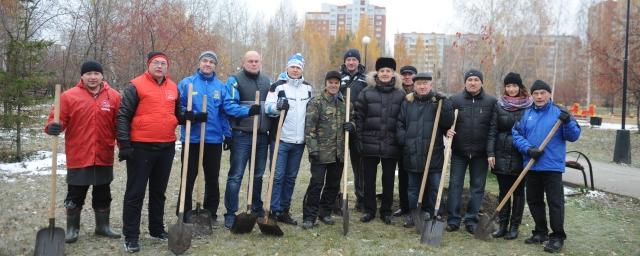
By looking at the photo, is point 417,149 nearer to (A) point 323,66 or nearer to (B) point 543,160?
(B) point 543,160

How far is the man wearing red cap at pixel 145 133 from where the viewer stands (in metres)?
4.60

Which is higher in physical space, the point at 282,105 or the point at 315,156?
the point at 282,105

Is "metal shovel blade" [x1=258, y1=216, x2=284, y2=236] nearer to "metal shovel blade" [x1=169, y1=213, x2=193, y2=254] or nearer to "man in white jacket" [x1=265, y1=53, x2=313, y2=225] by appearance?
"man in white jacket" [x1=265, y1=53, x2=313, y2=225]

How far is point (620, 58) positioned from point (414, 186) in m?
18.6

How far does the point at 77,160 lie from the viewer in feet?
15.9

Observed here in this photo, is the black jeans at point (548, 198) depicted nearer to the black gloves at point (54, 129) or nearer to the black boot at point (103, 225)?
the black boot at point (103, 225)

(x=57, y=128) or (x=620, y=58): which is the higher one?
(x=620, y=58)

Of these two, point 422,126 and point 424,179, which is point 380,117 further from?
point 424,179

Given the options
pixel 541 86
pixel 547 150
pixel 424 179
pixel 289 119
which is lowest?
pixel 424 179

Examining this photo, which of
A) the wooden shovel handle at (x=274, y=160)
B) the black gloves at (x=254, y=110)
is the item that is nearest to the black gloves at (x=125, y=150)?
the black gloves at (x=254, y=110)

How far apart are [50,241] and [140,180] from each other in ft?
2.99

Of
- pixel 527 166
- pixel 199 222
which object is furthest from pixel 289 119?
pixel 527 166

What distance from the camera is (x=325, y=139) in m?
5.71

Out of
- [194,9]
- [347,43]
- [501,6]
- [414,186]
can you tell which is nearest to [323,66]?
[347,43]
